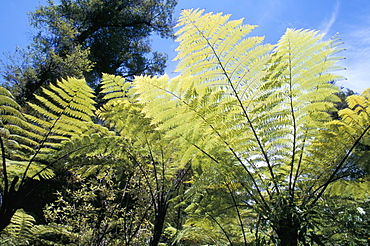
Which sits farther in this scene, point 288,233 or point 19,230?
point 19,230

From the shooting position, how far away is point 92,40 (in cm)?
1325

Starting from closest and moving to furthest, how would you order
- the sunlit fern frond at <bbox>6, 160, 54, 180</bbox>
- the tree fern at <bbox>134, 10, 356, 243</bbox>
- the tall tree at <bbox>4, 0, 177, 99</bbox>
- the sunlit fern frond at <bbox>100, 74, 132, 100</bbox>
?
the tree fern at <bbox>134, 10, 356, 243</bbox>, the sunlit fern frond at <bbox>6, 160, 54, 180</bbox>, the sunlit fern frond at <bbox>100, 74, 132, 100</bbox>, the tall tree at <bbox>4, 0, 177, 99</bbox>

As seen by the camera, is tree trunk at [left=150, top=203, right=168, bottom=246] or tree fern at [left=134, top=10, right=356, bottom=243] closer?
tree fern at [left=134, top=10, right=356, bottom=243]

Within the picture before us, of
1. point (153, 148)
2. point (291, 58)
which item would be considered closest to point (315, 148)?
point (291, 58)

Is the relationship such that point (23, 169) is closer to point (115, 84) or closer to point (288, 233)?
point (115, 84)

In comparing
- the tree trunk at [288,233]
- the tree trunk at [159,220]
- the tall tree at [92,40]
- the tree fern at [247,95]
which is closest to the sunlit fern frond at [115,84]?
the tree fern at [247,95]

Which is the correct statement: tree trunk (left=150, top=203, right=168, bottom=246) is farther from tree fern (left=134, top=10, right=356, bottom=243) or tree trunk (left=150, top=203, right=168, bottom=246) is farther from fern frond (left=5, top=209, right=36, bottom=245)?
fern frond (left=5, top=209, right=36, bottom=245)

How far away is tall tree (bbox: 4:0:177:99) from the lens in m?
→ 9.34

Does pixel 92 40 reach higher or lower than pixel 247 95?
higher

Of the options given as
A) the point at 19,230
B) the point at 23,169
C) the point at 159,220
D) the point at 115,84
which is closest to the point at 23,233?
the point at 19,230

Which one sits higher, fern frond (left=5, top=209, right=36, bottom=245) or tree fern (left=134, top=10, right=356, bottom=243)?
tree fern (left=134, top=10, right=356, bottom=243)

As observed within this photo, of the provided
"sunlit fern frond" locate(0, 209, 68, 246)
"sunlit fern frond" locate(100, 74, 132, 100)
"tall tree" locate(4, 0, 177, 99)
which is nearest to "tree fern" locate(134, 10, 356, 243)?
"sunlit fern frond" locate(100, 74, 132, 100)

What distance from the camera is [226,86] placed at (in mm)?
1179

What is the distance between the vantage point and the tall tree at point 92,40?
9336 mm
